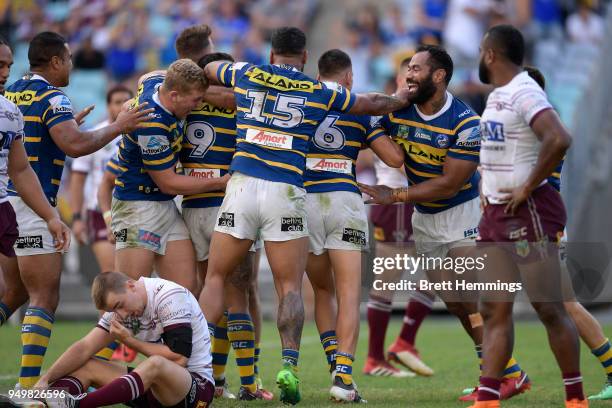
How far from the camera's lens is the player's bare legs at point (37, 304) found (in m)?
7.96

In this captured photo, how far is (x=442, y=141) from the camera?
8422 millimetres

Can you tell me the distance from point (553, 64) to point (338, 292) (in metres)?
12.6

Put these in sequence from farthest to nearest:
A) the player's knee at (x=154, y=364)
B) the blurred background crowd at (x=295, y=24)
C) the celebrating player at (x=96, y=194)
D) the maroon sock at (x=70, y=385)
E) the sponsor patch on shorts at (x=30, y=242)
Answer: the blurred background crowd at (x=295, y=24) < the celebrating player at (x=96, y=194) < the sponsor patch on shorts at (x=30, y=242) < the maroon sock at (x=70, y=385) < the player's knee at (x=154, y=364)

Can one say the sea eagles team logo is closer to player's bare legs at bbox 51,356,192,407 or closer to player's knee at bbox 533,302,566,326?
player's knee at bbox 533,302,566,326

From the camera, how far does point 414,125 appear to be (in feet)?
27.9

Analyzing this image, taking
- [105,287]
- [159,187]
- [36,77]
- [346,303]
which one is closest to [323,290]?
[346,303]

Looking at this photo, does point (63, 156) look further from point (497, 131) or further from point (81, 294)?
point (81, 294)

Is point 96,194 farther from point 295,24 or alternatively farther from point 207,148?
point 295,24

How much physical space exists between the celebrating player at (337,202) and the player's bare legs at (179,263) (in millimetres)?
972

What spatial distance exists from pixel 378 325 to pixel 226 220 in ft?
10.5

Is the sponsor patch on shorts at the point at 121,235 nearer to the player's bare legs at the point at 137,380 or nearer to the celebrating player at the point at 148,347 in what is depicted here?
the celebrating player at the point at 148,347

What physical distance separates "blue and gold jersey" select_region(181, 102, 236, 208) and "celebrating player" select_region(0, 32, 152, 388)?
0.54 metres

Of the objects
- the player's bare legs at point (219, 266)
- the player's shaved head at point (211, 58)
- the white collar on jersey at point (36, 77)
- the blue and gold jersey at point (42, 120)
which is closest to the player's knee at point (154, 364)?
the player's bare legs at point (219, 266)

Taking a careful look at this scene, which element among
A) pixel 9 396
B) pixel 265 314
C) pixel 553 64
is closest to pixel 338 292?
pixel 9 396
